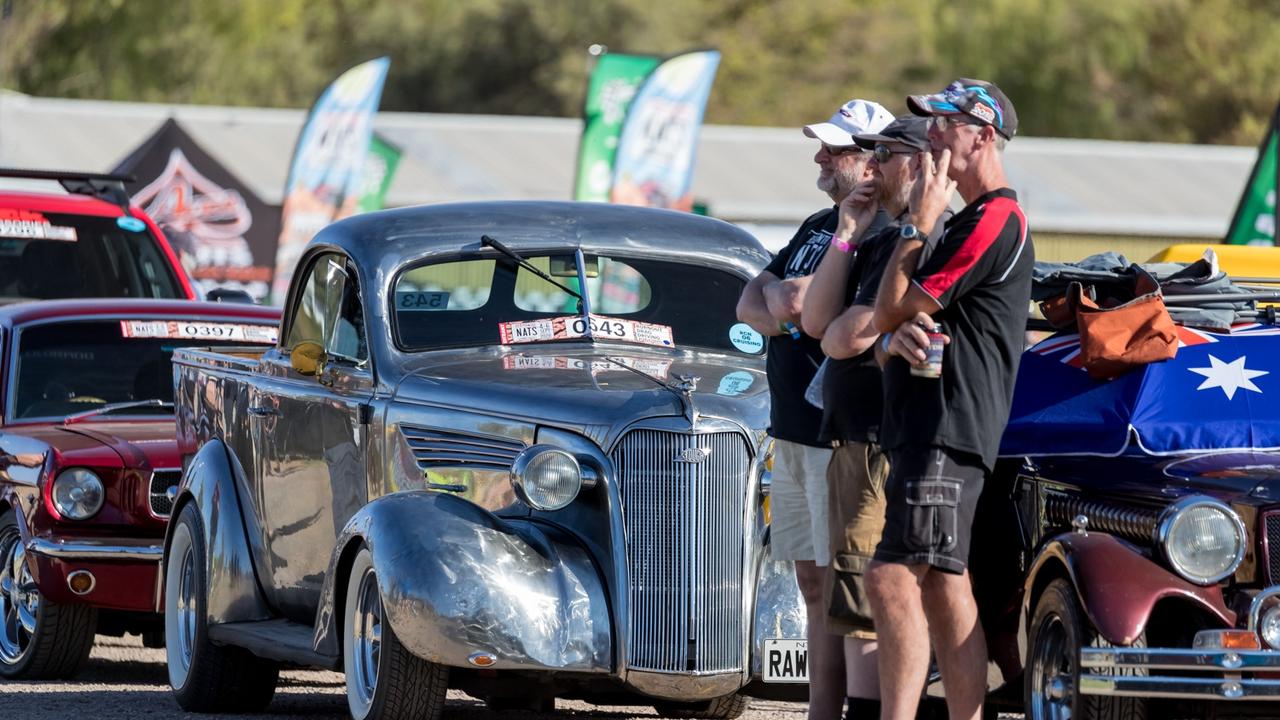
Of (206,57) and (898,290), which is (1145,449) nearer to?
(898,290)

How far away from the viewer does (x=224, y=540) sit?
8.56 meters

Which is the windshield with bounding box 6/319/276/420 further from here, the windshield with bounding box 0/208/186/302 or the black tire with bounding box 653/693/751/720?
the black tire with bounding box 653/693/751/720

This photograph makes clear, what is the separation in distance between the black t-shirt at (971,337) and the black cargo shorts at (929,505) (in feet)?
0.14

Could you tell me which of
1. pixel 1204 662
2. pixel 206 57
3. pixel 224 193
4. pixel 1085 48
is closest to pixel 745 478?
pixel 1204 662

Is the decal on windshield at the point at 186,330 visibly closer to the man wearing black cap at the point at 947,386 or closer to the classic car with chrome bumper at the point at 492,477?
the classic car with chrome bumper at the point at 492,477

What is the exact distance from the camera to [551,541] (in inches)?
273

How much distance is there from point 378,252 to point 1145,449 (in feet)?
10.4

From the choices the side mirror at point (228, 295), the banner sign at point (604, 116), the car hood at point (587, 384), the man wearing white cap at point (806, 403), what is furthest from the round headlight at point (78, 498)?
the banner sign at point (604, 116)

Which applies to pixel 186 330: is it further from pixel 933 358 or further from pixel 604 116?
pixel 604 116

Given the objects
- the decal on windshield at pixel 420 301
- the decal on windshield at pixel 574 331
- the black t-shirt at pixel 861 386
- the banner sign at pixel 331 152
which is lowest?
the black t-shirt at pixel 861 386

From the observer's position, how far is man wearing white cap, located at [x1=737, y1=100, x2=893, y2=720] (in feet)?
20.9

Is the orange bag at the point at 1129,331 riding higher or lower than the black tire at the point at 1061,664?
higher

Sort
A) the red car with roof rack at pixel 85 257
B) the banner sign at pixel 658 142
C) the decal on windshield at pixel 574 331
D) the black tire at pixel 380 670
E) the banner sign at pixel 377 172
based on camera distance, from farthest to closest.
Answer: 1. the banner sign at pixel 377 172
2. the banner sign at pixel 658 142
3. the red car with roof rack at pixel 85 257
4. the decal on windshield at pixel 574 331
5. the black tire at pixel 380 670

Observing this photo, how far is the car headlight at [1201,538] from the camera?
5797mm
